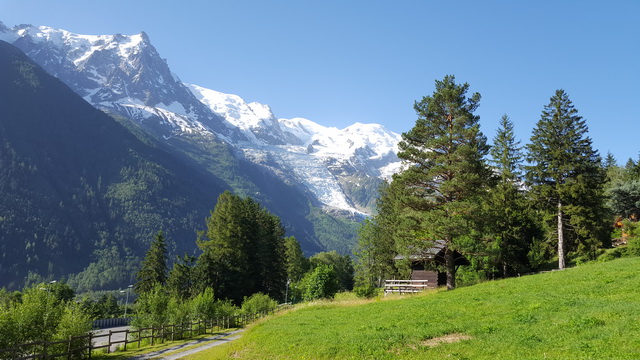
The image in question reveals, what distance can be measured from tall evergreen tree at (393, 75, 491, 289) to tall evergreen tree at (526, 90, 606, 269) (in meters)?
12.7

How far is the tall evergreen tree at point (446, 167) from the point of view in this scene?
3219cm

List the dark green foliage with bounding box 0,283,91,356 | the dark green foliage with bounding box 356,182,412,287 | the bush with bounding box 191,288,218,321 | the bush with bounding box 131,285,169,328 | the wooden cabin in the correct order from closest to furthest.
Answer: the dark green foliage with bounding box 0,283,91,356 < the bush with bounding box 131,285,169,328 < the bush with bounding box 191,288,218,321 < the wooden cabin < the dark green foliage with bounding box 356,182,412,287

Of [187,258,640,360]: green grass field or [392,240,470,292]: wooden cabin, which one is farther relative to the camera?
[392,240,470,292]: wooden cabin

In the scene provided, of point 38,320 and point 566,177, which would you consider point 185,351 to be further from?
point 566,177

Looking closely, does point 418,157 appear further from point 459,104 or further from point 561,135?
point 561,135

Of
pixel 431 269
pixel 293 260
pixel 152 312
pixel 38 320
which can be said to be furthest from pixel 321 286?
pixel 293 260

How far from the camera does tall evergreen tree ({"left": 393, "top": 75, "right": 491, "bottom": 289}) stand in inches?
1267

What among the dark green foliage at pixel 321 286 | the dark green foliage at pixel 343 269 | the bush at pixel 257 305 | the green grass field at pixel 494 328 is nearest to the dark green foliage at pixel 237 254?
the bush at pixel 257 305

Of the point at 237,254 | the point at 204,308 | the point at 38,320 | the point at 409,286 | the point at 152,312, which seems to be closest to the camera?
the point at 38,320

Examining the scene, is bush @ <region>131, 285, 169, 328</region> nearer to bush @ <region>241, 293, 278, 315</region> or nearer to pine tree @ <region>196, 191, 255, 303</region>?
bush @ <region>241, 293, 278, 315</region>

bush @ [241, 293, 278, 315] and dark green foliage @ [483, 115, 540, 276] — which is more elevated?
dark green foliage @ [483, 115, 540, 276]

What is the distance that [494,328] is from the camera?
16.1 m

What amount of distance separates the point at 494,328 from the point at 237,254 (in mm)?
52764

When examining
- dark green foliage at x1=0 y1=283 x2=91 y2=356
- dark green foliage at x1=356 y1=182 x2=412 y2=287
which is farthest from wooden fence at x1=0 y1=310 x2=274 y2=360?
dark green foliage at x1=356 y1=182 x2=412 y2=287
